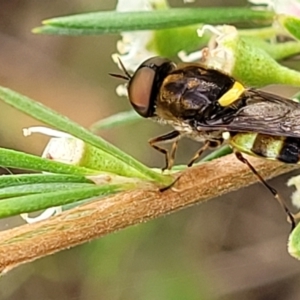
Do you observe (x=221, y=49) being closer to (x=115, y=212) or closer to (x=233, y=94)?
(x=233, y=94)

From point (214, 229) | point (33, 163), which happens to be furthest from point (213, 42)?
point (214, 229)

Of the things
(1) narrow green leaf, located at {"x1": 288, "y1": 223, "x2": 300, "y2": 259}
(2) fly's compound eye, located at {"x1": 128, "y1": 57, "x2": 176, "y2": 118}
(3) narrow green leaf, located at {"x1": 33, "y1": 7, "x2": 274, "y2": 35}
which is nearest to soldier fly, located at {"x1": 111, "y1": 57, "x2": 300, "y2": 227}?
(2) fly's compound eye, located at {"x1": 128, "y1": 57, "x2": 176, "y2": 118}

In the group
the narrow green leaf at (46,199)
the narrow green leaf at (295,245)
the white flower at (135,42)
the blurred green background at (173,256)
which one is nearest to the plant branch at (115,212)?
the narrow green leaf at (46,199)

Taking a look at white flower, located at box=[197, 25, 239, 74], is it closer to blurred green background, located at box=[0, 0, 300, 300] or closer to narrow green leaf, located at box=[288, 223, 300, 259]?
narrow green leaf, located at box=[288, 223, 300, 259]

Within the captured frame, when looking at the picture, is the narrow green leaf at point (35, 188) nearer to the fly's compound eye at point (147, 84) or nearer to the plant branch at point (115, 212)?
the plant branch at point (115, 212)

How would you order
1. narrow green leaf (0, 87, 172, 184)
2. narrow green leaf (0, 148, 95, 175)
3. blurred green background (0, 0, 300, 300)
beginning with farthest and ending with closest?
blurred green background (0, 0, 300, 300)
narrow green leaf (0, 148, 95, 175)
narrow green leaf (0, 87, 172, 184)

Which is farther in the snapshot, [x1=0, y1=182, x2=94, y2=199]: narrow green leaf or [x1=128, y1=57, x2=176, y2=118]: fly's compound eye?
[x1=128, y1=57, x2=176, y2=118]: fly's compound eye

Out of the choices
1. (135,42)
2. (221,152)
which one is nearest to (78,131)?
(221,152)
